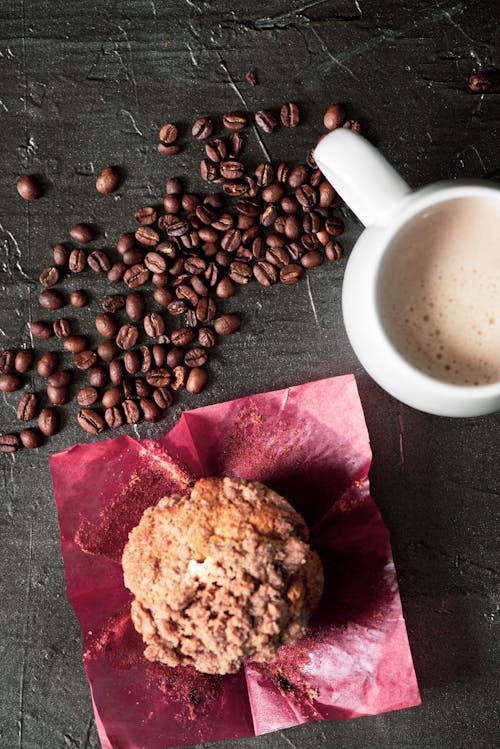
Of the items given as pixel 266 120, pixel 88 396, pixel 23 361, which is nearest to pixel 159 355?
pixel 88 396

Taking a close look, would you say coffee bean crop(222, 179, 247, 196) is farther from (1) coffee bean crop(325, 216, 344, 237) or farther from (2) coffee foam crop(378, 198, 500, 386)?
(2) coffee foam crop(378, 198, 500, 386)

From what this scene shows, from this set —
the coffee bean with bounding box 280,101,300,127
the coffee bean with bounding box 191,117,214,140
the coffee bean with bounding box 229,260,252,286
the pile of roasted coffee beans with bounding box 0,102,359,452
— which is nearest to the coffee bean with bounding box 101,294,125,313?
the pile of roasted coffee beans with bounding box 0,102,359,452

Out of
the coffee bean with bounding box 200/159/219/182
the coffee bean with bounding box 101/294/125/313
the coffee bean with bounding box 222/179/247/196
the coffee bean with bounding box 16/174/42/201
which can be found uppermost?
the coffee bean with bounding box 200/159/219/182

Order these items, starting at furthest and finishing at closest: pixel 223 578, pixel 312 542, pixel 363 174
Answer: pixel 312 542
pixel 223 578
pixel 363 174

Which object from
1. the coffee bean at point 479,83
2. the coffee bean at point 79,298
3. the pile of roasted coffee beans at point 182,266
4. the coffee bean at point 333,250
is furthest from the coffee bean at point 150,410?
the coffee bean at point 479,83

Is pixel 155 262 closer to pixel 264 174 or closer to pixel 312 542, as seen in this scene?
pixel 264 174

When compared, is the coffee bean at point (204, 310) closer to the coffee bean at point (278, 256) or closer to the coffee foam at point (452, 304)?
the coffee bean at point (278, 256)

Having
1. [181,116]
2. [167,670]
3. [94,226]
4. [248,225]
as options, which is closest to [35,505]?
[167,670]
